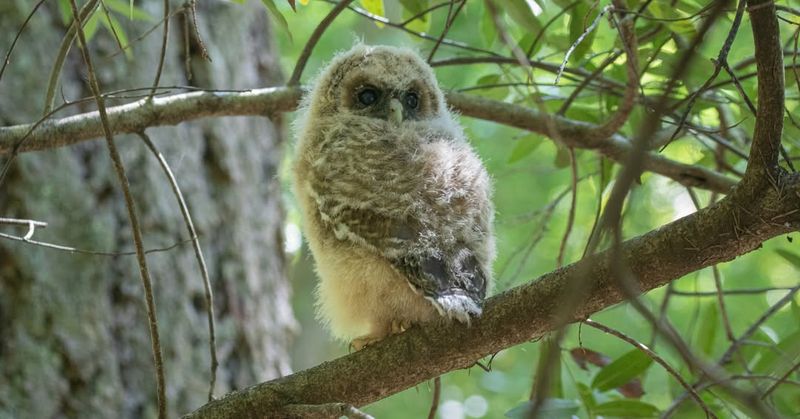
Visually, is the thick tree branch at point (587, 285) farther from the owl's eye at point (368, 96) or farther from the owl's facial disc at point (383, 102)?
the owl's eye at point (368, 96)

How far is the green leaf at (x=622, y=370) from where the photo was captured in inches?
80.9

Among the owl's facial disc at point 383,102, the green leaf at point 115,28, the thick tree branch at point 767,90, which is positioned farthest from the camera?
the owl's facial disc at point 383,102

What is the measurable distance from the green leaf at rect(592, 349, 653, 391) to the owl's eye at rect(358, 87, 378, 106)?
109 centimetres

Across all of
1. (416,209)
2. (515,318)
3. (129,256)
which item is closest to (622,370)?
(515,318)

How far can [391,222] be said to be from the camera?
6.06 ft

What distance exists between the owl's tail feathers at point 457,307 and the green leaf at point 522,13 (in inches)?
31.4

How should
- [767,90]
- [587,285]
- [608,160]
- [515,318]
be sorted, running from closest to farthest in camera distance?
[767,90], [587,285], [515,318], [608,160]

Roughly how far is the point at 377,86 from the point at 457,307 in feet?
3.57

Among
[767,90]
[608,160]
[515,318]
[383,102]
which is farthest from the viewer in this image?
[608,160]

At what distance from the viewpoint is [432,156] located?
6.63 ft

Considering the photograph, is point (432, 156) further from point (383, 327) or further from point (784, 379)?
point (784, 379)

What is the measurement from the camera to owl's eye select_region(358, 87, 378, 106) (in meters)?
2.57

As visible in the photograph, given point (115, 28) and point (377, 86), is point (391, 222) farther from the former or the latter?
point (115, 28)

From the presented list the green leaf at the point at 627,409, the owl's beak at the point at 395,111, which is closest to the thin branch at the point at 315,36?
the owl's beak at the point at 395,111
